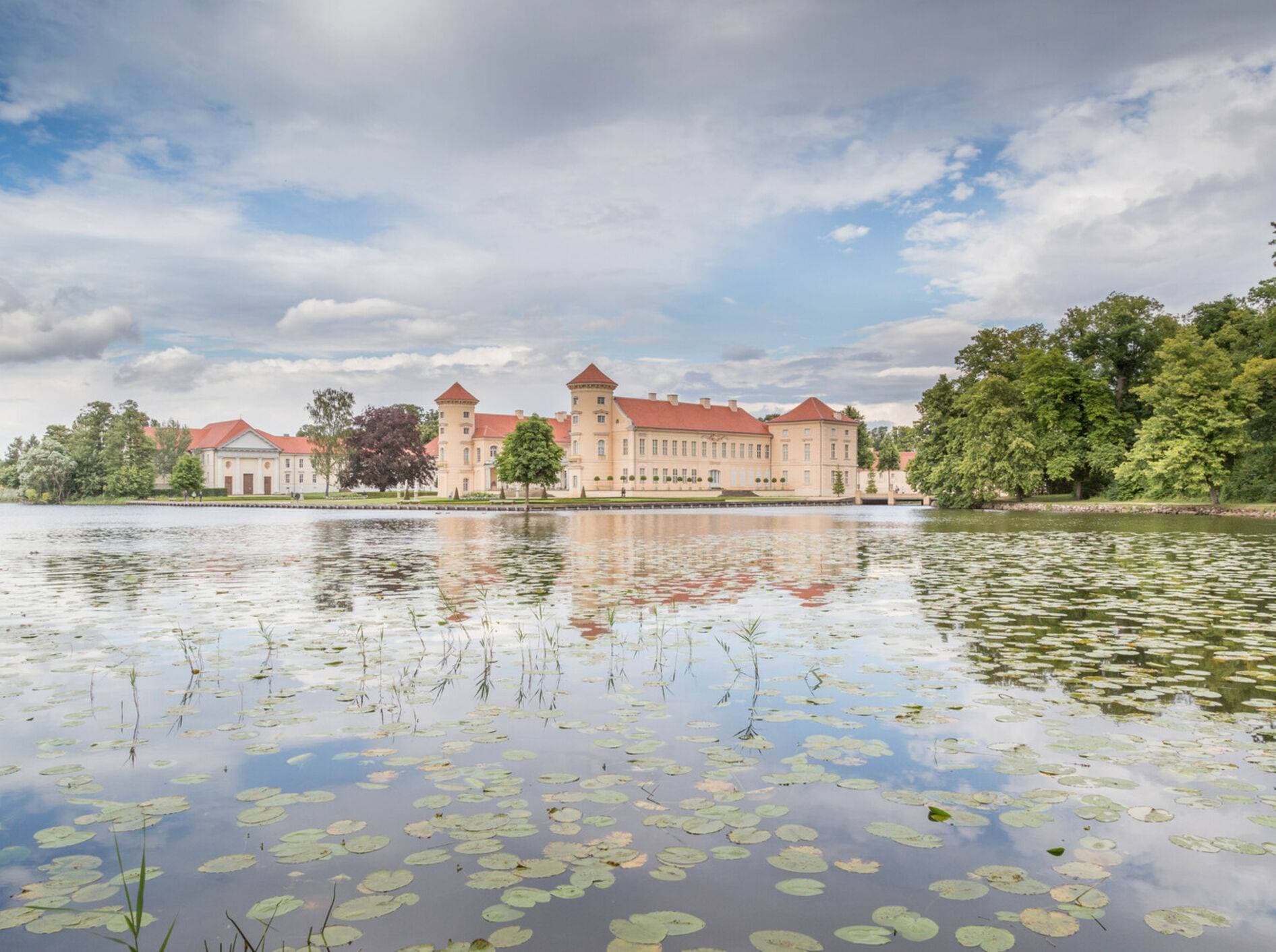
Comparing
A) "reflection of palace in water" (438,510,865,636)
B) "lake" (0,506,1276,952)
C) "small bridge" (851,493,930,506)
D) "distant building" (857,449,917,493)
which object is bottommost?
"lake" (0,506,1276,952)

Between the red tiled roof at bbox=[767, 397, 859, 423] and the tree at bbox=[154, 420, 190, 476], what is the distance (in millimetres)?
74419

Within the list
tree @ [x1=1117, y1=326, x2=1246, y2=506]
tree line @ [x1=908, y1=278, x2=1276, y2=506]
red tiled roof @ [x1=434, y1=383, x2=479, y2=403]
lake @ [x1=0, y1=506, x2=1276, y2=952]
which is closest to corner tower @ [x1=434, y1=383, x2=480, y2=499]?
red tiled roof @ [x1=434, y1=383, x2=479, y2=403]

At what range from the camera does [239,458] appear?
11350cm

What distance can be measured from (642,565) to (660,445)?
78276 millimetres

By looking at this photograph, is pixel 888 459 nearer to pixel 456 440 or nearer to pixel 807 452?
pixel 807 452

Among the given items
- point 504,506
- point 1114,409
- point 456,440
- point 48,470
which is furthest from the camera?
point 456,440

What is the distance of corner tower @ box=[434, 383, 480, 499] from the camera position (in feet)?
310

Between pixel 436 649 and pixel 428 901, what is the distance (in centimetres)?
496

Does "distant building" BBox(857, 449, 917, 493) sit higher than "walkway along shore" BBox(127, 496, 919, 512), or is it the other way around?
"distant building" BBox(857, 449, 917, 493)

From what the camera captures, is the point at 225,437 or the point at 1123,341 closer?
the point at 1123,341

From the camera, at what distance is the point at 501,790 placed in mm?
4242

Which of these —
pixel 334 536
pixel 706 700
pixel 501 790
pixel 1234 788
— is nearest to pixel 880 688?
pixel 706 700

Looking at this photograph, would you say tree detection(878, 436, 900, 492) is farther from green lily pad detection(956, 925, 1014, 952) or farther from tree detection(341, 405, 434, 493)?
green lily pad detection(956, 925, 1014, 952)

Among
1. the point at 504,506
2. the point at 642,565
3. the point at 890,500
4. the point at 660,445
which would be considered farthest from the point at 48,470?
the point at 642,565
